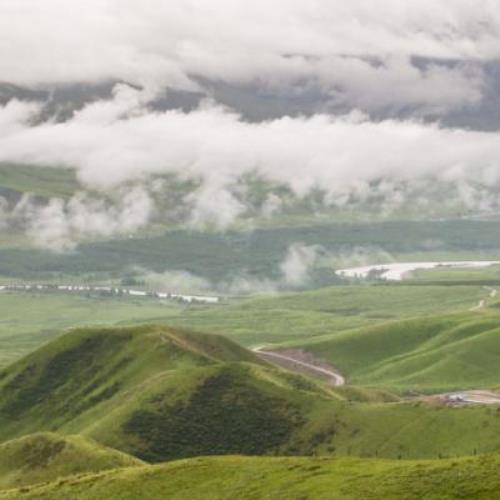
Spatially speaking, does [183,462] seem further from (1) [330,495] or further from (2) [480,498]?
(2) [480,498]

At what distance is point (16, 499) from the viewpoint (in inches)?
7116

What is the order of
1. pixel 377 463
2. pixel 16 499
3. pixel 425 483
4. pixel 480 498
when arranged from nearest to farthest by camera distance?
pixel 480 498
pixel 425 483
pixel 377 463
pixel 16 499

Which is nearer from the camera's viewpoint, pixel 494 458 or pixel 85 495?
pixel 494 458

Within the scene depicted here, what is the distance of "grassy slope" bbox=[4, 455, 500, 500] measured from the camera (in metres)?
137

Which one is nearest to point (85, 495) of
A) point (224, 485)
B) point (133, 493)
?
point (133, 493)

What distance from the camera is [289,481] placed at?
6186 inches

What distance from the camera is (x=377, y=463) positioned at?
15762cm

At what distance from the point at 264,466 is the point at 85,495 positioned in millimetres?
32132

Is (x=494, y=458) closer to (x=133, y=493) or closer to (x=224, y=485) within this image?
(x=224, y=485)

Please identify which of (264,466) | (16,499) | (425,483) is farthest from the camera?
(16,499)

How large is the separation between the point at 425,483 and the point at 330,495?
14.2 metres

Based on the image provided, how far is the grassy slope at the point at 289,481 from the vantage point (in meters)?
137

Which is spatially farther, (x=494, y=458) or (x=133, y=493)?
(x=133, y=493)

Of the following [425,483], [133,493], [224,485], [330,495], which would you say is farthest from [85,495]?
[425,483]
